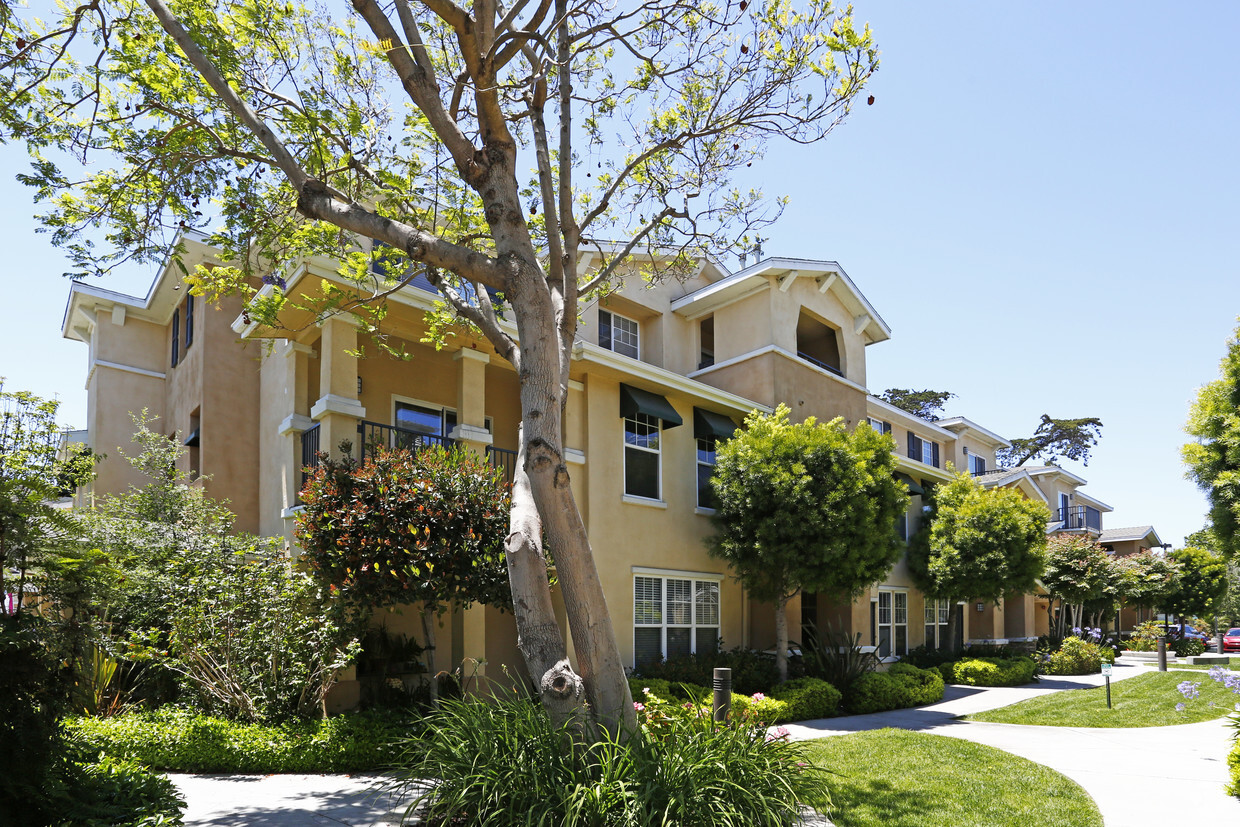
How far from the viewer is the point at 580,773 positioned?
5.69m

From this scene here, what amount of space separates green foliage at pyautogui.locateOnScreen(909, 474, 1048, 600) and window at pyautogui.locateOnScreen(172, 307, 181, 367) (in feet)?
66.1

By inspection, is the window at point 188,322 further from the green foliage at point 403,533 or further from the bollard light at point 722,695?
the bollard light at point 722,695

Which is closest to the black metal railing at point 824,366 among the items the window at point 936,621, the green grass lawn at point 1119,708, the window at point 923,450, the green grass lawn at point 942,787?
the window at point 936,621

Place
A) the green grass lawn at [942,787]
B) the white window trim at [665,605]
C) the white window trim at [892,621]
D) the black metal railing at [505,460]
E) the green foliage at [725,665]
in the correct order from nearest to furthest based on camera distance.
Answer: the green grass lawn at [942,787]
the black metal railing at [505,460]
the green foliage at [725,665]
the white window trim at [665,605]
the white window trim at [892,621]

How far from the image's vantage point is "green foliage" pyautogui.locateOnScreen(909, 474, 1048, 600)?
22281mm

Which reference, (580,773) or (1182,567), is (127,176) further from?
(1182,567)

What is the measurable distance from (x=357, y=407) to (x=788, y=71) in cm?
739

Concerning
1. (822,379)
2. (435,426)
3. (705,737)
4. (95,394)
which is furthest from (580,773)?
(95,394)

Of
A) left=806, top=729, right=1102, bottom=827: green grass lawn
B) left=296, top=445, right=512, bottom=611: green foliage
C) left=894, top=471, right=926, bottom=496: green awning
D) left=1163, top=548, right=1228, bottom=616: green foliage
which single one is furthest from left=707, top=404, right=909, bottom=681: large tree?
left=1163, top=548, right=1228, bottom=616: green foliage

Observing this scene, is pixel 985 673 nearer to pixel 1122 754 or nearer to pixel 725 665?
pixel 725 665

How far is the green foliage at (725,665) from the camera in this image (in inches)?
567

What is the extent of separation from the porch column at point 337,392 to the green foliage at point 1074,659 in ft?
72.3

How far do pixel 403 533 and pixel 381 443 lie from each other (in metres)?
2.41

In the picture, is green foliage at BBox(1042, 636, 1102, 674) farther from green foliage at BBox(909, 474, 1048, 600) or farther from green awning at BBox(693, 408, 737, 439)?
green awning at BBox(693, 408, 737, 439)
